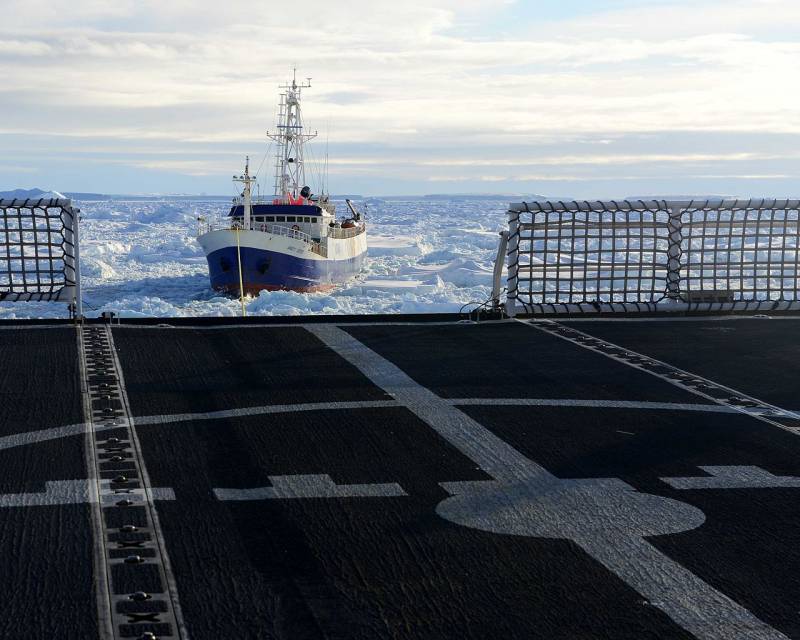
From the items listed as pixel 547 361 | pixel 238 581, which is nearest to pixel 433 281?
pixel 547 361

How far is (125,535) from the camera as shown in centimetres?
434

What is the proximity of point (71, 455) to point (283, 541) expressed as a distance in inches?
71.0

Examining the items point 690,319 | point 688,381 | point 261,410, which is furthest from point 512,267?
point 261,410

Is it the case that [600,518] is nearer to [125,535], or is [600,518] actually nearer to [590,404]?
[125,535]

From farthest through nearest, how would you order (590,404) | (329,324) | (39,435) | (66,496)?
(329,324) → (590,404) → (39,435) → (66,496)

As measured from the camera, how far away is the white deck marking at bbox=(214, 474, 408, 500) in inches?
194

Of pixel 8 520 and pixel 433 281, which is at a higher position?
pixel 8 520

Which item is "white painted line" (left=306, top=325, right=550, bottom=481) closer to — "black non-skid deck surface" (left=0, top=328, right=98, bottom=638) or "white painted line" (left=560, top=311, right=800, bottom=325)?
"black non-skid deck surface" (left=0, top=328, right=98, bottom=638)

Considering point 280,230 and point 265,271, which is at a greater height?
point 280,230

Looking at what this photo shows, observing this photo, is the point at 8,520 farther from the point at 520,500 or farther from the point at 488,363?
the point at 488,363

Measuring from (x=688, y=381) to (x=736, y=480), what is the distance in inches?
106

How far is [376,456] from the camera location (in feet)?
18.6

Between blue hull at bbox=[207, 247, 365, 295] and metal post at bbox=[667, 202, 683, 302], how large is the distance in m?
49.3

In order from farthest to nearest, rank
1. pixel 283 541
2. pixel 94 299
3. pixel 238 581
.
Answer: pixel 94 299 < pixel 283 541 < pixel 238 581
